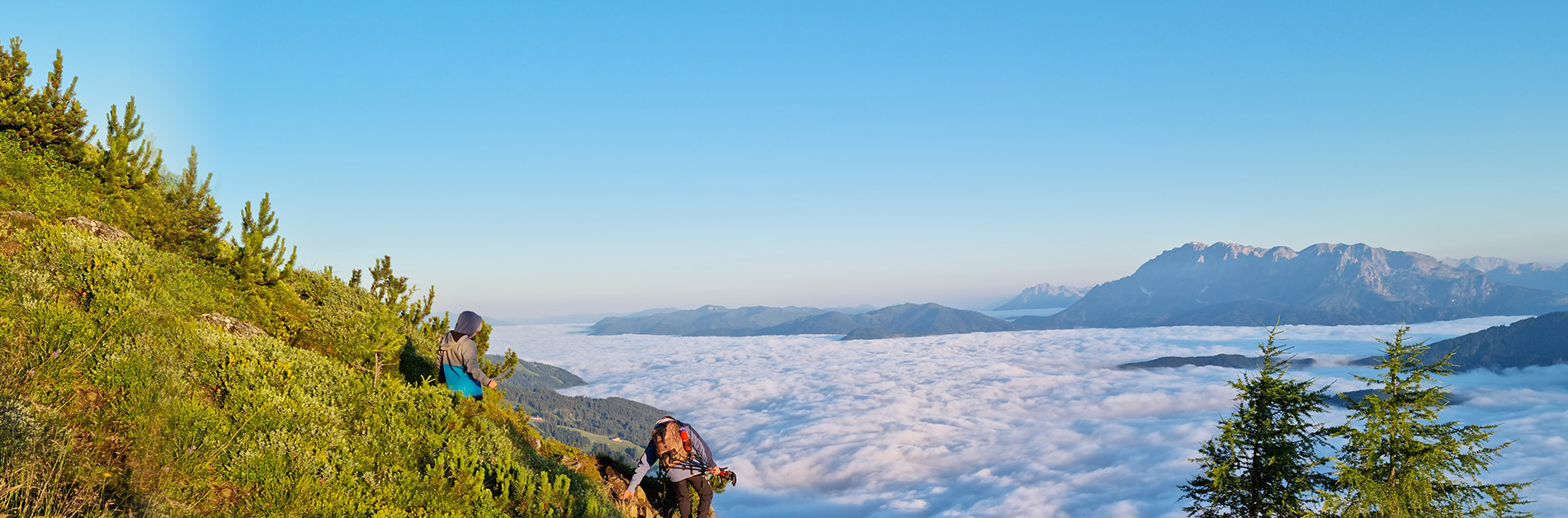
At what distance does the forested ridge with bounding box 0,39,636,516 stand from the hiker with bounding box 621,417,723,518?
3.32 feet

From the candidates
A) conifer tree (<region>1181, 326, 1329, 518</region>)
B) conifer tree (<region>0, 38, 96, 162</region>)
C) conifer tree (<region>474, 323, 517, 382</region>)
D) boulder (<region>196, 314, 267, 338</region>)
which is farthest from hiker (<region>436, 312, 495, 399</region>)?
conifer tree (<region>1181, 326, 1329, 518</region>)

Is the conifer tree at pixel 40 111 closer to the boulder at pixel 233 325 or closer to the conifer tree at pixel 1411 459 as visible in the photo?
the boulder at pixel 233 325

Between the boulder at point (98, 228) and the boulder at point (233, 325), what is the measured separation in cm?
283

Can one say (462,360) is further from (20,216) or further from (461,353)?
(20,216)

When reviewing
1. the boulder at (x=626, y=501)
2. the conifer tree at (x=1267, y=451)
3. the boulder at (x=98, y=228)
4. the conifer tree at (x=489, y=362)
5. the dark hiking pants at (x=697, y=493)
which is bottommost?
the conifer tree at (x=1267, y=451)

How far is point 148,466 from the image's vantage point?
577 cm

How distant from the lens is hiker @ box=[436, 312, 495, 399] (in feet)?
33.7

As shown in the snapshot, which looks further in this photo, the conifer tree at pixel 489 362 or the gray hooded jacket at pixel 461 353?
the conifer tree at pixel 489 362

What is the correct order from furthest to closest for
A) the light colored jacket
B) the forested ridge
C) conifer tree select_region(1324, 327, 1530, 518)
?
conifer tree select_region(1324, 327, 1530, 518) < the light colored jacket < the forested ridge

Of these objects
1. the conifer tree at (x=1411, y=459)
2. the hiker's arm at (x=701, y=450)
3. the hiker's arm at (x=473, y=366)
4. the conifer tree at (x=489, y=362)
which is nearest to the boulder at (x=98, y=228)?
the conifer tree at (x=489, y=362)

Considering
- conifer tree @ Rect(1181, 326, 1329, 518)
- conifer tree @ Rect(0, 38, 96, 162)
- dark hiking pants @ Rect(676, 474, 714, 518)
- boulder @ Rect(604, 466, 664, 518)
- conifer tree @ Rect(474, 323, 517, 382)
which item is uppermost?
conifer tree @ Rect(0, 38, 96, 162)

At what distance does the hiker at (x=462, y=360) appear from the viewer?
10273 millimetres

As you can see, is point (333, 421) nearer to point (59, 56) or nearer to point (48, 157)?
point (48, 157)

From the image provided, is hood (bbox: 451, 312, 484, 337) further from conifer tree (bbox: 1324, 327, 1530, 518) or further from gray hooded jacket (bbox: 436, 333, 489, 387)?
conifer tree (bbox: 1324, 327, 1530, 518)
